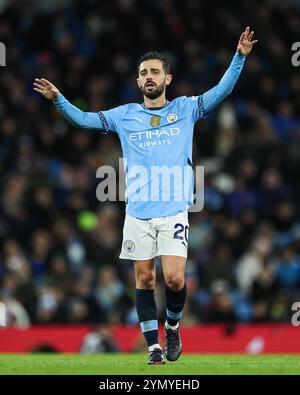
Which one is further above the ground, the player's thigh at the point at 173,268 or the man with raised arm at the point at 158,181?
the man with raised arm at the point at 158,181

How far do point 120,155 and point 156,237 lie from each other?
31.0 ft

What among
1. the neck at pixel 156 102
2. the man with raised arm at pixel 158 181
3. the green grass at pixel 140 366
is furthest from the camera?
the neck at pixel 156 102

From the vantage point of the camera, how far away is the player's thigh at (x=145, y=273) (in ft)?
34.9

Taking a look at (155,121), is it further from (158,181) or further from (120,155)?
(120,155)

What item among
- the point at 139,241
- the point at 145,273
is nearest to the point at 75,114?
the point at 139,241

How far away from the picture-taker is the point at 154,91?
10.7 meters

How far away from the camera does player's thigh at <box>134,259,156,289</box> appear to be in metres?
10.6

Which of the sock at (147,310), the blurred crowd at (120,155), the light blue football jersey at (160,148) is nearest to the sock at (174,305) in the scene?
the sock at (147,310)

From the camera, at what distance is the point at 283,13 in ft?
76.4

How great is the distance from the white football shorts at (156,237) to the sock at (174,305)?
358mm

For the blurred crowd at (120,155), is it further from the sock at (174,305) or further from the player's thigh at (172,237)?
the player's thigh at (172,237)

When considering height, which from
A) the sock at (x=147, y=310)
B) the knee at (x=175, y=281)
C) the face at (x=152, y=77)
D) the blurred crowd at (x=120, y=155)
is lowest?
the sock at (x=147, y=310)

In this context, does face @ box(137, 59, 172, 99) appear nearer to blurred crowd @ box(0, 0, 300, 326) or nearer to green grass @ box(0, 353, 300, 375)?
green grass @ box(0, 353, 300, 375)
